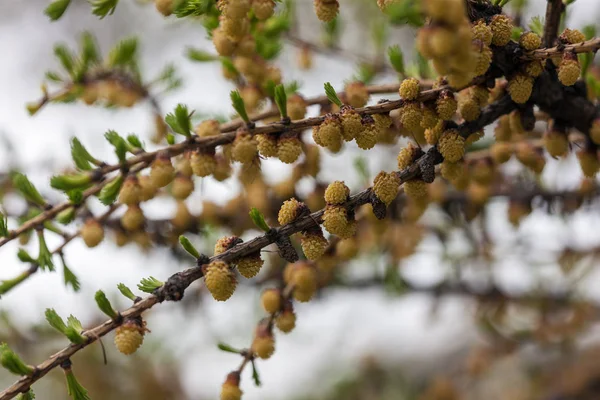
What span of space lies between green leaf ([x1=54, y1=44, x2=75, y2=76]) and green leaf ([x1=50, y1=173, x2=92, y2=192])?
1.42 ft

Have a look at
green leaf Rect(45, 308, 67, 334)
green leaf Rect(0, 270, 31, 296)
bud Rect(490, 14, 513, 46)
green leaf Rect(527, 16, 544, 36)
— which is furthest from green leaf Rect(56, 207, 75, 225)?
green leaf Rect(527, 16, 544, 36)

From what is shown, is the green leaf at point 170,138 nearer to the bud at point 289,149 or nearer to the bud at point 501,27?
the bud at point 289,149

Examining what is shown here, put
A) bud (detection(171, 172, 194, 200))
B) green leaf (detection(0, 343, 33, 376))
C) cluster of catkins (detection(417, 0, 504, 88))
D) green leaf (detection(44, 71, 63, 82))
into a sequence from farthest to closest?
green leaf (detection(44, 71, 63, 82))
bud (detection(171, 172, 194, 200))
green leaf (detection(0, 343, 33, 376))
cluster of catkins (detection(417, 0, 504, 88))

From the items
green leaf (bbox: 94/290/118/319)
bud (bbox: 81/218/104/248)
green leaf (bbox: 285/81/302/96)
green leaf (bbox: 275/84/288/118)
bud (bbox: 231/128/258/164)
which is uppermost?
green leaf (bbox: 275/84/288/118)

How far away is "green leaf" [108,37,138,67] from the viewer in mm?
1313

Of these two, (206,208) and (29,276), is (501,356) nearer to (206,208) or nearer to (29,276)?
(206,208)

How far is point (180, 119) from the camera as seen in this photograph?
2.92 feet

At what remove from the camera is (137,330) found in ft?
2.76

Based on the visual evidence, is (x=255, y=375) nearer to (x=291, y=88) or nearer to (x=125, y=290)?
(x=125, y=290)

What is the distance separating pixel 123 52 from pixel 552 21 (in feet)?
2.78

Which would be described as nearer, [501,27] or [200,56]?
[501,27]

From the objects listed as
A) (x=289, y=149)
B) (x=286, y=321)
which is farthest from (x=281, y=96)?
(x=286, y=321)

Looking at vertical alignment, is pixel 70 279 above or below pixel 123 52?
below

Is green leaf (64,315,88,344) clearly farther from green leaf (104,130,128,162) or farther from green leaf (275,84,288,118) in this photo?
green leaf (275,84,288,118)
